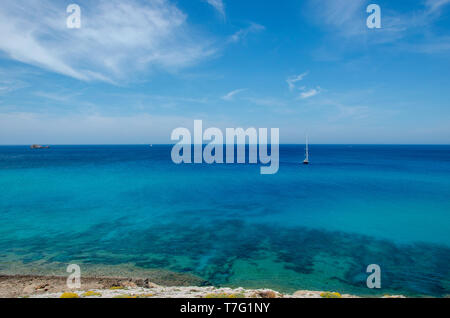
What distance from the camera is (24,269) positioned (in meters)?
12.6

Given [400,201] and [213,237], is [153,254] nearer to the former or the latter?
[213,237]

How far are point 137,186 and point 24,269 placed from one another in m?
28.6

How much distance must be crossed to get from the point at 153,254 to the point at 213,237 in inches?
189

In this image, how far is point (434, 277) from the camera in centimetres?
1213
